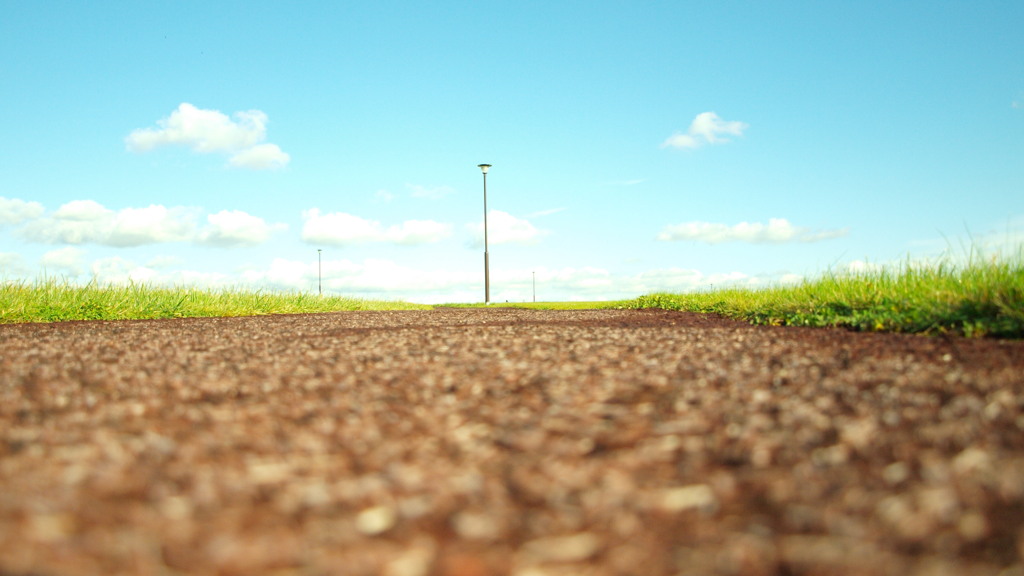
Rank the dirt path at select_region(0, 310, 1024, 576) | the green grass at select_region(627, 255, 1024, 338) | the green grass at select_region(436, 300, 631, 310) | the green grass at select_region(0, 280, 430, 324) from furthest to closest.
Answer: the green grass at select_region(436, 300, 631, 310) → the green grass at select_region(0, 280, 430, 324) → the green grass at select_region(627, 255, 1024, 338) → the dirt path at select_region(0, 310, 1024, 576)

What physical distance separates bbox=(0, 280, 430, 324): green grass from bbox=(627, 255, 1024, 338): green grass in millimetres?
12006

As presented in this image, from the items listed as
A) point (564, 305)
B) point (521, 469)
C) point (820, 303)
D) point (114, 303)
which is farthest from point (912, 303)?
point (564, 305)

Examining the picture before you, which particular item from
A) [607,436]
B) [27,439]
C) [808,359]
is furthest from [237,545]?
[808,359]

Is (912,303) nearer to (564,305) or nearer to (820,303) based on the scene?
(820,303)

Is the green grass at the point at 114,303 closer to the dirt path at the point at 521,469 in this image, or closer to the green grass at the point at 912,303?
the dirt path at the point at 521,469

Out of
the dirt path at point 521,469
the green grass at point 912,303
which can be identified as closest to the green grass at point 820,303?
the green grass at point 912,303

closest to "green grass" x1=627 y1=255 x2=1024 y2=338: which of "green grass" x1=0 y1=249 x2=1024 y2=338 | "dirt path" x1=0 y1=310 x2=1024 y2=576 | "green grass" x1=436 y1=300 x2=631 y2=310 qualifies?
"green grass" x1=0 y1=249 x2=1024 y2=338

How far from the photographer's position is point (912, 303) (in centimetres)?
843

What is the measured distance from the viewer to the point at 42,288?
15.3 m

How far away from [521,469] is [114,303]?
1478 cm

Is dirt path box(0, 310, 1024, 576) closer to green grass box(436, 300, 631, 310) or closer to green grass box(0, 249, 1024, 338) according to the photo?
green grass box(0, 249, 1024, 338)

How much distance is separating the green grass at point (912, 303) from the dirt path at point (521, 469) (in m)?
2.18

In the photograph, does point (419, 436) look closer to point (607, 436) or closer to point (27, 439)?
point (607, 436)

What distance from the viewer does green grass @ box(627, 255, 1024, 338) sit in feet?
24.2
